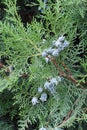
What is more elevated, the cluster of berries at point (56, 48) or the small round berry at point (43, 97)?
the cluster of berries at point (56, 48)

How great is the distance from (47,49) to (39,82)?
312 millimetres

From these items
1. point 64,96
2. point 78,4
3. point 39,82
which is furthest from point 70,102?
point 78,4

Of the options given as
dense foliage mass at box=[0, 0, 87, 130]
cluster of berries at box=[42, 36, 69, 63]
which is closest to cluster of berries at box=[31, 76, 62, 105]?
dense foliage mass at box=[0, 0, 87, 130]

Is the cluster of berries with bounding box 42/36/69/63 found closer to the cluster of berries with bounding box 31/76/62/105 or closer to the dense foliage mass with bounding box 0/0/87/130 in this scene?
the dense foliage mass with bounding box 0/0/87/130

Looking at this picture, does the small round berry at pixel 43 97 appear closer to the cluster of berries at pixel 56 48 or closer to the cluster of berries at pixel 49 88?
the cluster of berries at pixel 49 88

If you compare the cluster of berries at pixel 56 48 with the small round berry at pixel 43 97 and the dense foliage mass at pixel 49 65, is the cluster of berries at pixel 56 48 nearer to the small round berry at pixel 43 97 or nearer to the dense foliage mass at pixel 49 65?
the dense foliage mass at pixel 49 65

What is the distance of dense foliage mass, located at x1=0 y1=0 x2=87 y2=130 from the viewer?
4.43 feet

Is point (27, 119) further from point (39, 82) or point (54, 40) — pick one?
point (54, 40)

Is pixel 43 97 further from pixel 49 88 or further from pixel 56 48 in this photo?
pixel 56 48

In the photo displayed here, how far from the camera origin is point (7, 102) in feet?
6.23

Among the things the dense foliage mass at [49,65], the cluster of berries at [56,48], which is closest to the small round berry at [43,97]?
the dense foliage mass at [49,65]

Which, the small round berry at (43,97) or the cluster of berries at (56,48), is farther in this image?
the small round berry at (43,97)

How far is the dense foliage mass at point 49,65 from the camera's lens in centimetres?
135

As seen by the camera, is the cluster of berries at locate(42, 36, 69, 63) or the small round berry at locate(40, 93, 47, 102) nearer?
the cluster of berries at locate(42, 36, 69, 63)
